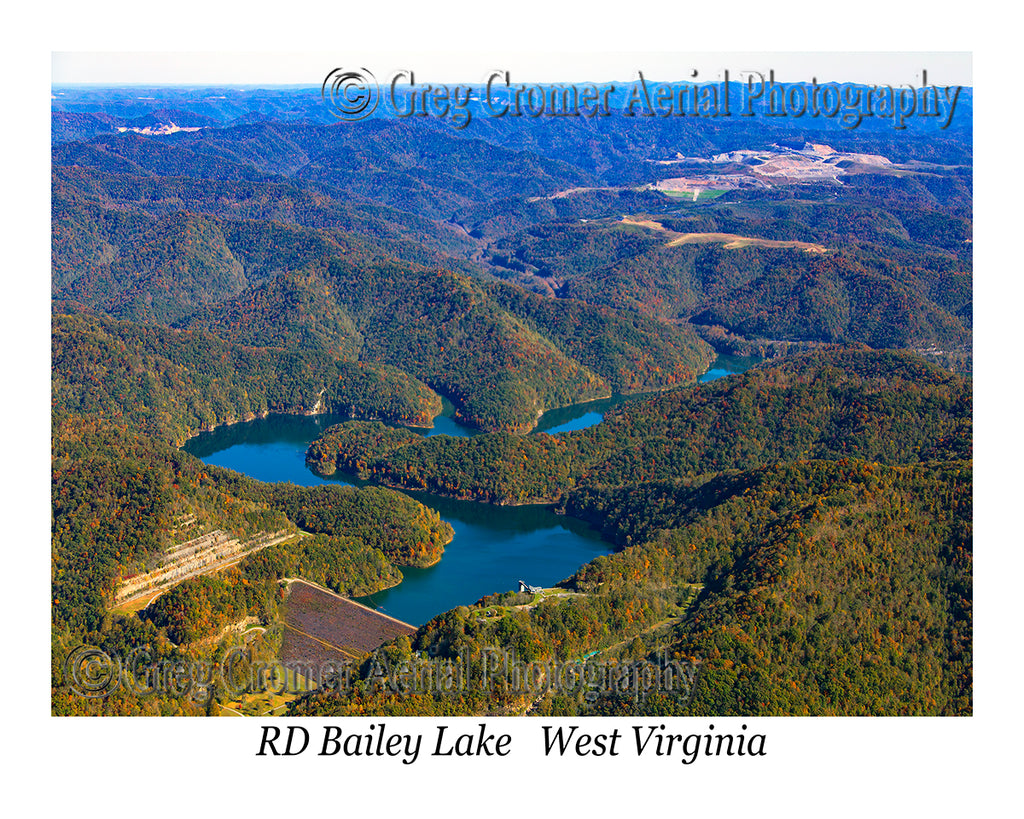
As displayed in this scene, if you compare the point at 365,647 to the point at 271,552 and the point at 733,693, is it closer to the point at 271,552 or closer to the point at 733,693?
the point at 271,552

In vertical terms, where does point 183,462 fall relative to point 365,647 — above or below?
above

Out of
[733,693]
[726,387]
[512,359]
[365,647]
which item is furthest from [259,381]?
[733,693]
